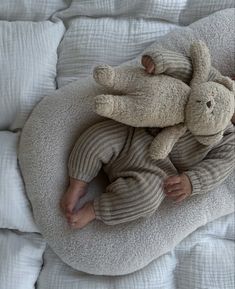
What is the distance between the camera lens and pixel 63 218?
3.44ft

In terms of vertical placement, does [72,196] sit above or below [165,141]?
below

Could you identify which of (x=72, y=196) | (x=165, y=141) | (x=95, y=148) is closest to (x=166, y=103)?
(x=165, y=141)

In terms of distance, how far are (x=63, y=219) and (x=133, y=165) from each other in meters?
0.21

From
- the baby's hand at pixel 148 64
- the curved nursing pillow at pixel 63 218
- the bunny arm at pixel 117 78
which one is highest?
the baby's hand at pixel 148 64

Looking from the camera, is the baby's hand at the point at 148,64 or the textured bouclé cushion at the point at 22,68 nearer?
the baby's hand at the point at 148,64

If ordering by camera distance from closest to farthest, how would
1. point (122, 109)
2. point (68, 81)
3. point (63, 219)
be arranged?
point (122, 109) < point (63, 219) < point (68, 81)

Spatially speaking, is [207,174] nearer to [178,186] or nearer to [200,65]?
[178,186]

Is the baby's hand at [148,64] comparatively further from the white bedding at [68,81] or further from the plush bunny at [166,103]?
the white bedding at [68,81]

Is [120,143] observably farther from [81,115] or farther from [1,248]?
[1,248]

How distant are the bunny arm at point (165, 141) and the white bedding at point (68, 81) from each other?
0.30 m

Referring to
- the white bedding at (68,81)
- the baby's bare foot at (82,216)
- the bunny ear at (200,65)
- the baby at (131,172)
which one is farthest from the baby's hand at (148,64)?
the baby's bare foot at (82,216)

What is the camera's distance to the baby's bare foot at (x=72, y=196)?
103cm

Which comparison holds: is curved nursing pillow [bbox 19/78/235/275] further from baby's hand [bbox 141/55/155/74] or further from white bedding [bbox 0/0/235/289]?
baby's hand [bbox 141/55/155/74]

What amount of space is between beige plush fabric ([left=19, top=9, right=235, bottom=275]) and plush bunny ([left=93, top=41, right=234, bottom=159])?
13 cm
